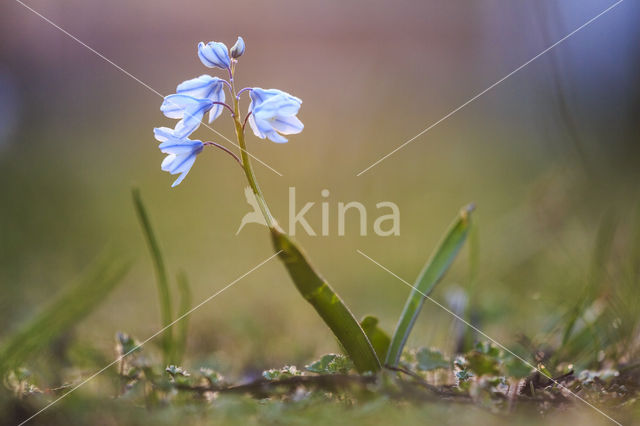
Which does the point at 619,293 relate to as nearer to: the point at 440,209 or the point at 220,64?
the point at 220,64

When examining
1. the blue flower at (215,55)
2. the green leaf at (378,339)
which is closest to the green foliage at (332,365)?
the green leaf at (378,339)

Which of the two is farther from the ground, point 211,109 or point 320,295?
point 211,109

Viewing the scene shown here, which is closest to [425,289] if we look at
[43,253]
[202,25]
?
[43,253]

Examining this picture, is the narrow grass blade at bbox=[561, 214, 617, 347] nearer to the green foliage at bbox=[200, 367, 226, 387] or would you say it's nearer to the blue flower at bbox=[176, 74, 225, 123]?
the green foliage at bbox=[200, 367, 226, 387]

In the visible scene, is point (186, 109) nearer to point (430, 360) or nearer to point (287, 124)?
point (287, 124)

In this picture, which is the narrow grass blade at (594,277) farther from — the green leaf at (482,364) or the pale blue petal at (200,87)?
the pale blue petal at (200,87)

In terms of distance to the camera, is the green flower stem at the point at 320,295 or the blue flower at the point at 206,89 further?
the blue flower at the point at 206,89

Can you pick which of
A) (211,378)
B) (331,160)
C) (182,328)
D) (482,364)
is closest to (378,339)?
(482,364)
